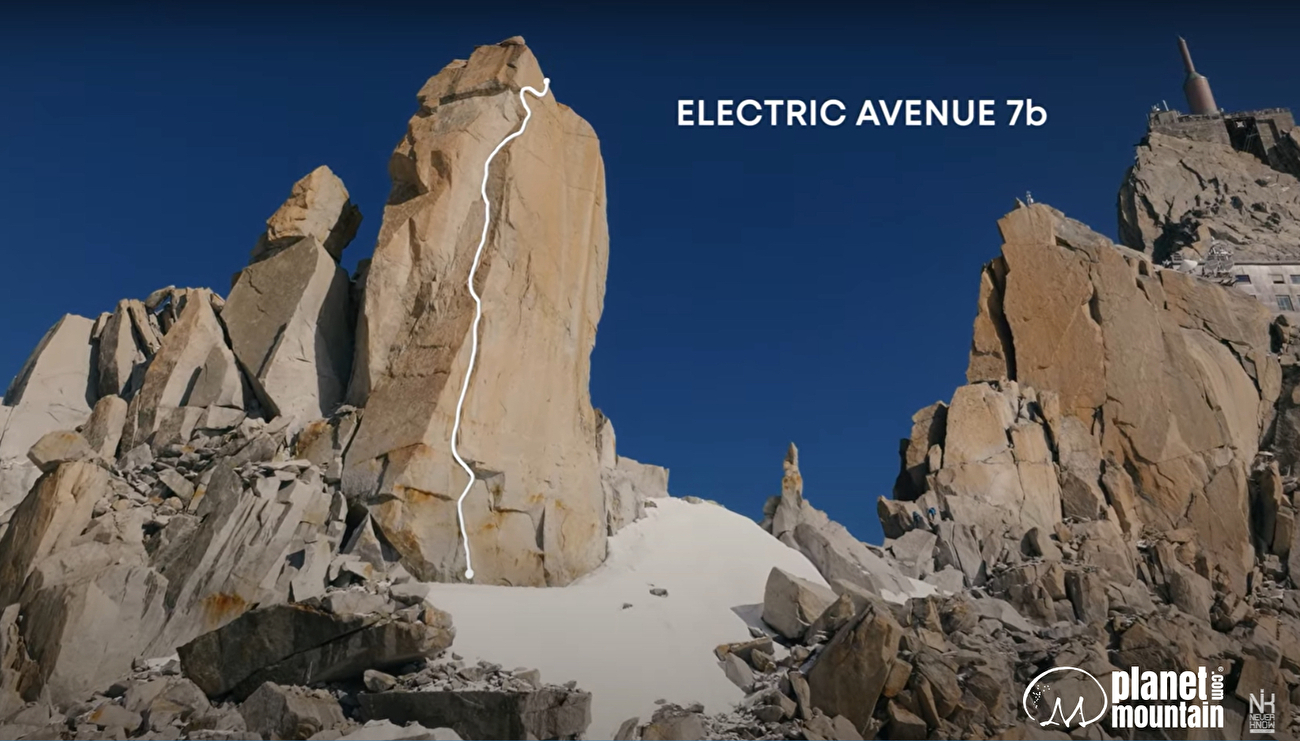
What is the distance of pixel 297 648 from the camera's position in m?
14.9

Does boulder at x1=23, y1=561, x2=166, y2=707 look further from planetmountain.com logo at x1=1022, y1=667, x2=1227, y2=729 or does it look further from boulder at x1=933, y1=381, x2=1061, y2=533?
boulder at x1=933, y1=381, x2=1061, y2=533

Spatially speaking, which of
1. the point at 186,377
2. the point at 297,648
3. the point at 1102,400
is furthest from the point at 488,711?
the point at 1102,400

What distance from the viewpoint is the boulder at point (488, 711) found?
44.4 feet

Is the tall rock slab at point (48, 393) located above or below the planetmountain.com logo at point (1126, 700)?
above

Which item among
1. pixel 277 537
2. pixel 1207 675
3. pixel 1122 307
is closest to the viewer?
pixel 277 537

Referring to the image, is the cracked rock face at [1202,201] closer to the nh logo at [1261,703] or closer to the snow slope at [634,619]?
the nh logo at [1261,703]

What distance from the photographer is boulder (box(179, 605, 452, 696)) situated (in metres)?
14.7

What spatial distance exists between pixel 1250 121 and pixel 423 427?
62.2 meters

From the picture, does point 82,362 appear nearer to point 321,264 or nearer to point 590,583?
point 321,264

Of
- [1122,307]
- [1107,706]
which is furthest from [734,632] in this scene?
[1122,307]

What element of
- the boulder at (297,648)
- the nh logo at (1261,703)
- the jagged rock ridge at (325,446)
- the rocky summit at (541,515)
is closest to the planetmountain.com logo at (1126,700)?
the rocky summit at (541,515)

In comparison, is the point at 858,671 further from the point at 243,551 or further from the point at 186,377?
the point at 186,377

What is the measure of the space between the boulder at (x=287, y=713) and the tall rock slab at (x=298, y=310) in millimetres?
9023

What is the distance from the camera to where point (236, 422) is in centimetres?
2131
